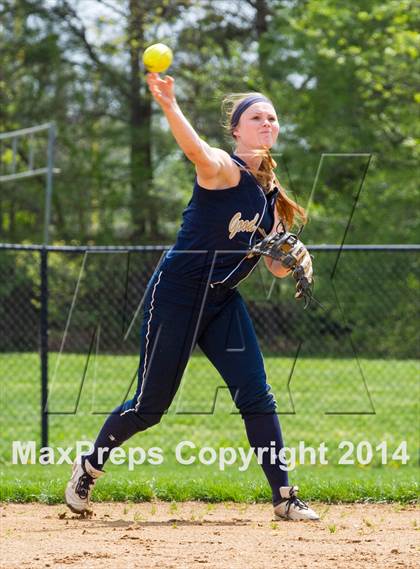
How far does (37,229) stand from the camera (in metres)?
26.4

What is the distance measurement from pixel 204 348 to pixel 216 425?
212 inches

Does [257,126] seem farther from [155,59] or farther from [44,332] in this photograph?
[44,332]

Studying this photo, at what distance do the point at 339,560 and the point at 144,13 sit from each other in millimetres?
22784

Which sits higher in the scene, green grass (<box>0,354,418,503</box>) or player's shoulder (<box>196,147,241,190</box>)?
player's shoulder (<box>196,147,241,190</box>)

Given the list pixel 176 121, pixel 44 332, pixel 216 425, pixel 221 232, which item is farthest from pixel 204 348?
pixel 216 425

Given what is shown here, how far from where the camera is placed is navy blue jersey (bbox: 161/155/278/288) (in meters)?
5.06

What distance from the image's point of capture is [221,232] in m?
5.08

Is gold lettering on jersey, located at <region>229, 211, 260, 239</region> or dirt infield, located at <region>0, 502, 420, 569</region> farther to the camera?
gold lettering on jersey, located at <region>229, 211, 260, 239</region>

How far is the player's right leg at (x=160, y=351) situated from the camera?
5238 millimetres

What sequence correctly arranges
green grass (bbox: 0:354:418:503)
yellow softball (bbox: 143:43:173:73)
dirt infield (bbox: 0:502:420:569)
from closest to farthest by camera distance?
dirt infield (bbox: 0:502:420:569) → yellow softball (bbox: 143:43:173:73) → green grass (bbox: 0:354:418:503)

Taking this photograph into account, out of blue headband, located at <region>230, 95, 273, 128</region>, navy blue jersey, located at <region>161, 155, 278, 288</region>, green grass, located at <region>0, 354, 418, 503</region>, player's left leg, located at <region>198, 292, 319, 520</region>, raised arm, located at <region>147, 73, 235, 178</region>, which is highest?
blue headband, located at <region>230, 95, 273, 128</region>

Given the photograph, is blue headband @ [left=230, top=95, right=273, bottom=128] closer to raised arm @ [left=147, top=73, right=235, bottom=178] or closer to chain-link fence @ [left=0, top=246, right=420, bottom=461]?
raised arm @ [left=147, top=73, right=235, bottom=178]

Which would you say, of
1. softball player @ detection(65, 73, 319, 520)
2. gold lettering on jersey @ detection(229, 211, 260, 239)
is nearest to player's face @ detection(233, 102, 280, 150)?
softball player @ detection(65, 73, 319, 520)

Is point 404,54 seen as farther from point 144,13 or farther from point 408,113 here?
point 144,13
